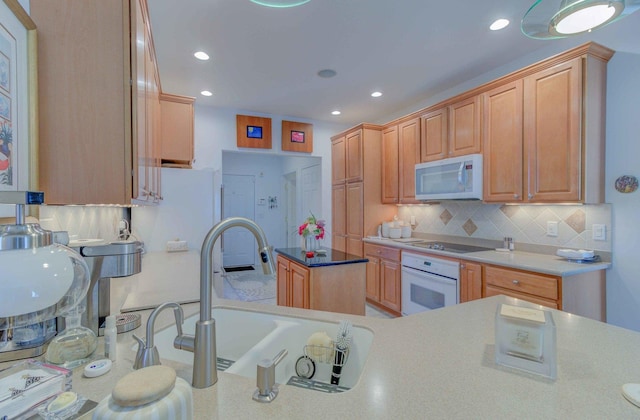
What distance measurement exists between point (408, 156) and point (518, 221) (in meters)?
1.44

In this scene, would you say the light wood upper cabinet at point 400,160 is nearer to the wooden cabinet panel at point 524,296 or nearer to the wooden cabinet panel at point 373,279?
the wooden cabinet panel at point 373,279

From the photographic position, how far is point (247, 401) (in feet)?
2.28

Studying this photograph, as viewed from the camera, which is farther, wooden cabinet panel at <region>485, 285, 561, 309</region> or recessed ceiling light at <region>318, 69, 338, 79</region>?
recessed ceiling light at <region>318, 69, 338, 79</region>

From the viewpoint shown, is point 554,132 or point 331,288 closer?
point 554,132

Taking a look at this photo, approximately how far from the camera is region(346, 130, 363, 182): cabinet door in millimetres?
4254

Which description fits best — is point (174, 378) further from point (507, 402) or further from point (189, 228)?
point (189, 228)

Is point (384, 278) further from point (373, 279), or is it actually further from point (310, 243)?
point (310, 243)

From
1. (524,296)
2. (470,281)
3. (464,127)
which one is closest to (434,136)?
(464,127)

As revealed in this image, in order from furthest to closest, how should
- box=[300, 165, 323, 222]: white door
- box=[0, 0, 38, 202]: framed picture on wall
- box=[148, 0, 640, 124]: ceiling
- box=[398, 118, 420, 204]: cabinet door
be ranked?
box=[300, 165, 323, 222]: white door
box=[398, 118, 420, 204]: cabinet door
box=[148, 0, 640, 124]: ceiling
box=[0, 0, 38, 202]: framed picture on wall

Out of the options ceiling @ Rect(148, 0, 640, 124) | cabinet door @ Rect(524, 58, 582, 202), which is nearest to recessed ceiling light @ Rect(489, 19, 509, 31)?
ceiling @ Rect(148, 0, 640, 124)

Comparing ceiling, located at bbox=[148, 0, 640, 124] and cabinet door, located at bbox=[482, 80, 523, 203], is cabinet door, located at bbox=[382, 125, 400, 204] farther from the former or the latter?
cabinet door, located at bbox=[482, 80, 523, 203]

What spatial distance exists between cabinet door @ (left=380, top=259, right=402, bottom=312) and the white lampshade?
3.26 m

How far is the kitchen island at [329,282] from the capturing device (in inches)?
98.4

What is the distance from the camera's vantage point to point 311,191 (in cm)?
570
